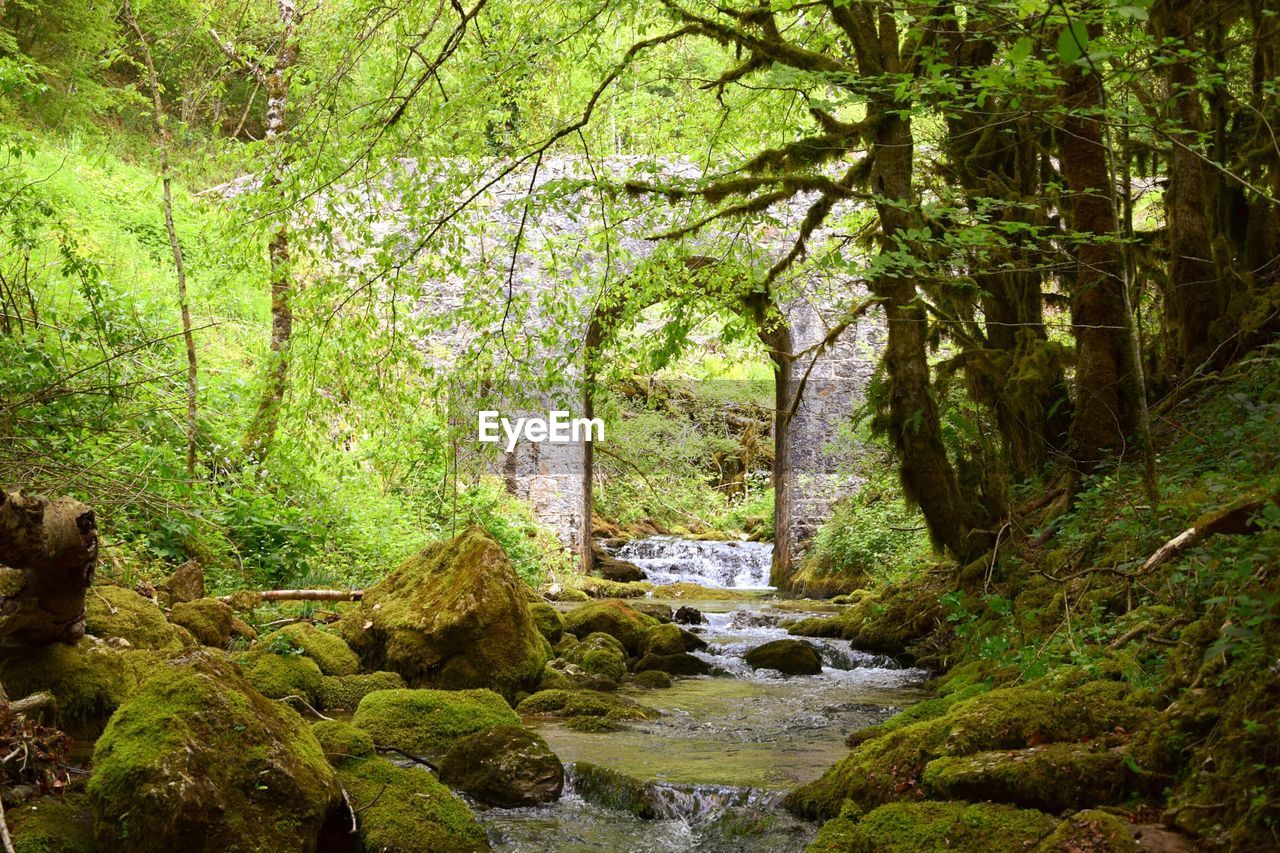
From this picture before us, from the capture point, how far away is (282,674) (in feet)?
21.4

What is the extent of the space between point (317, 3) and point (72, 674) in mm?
6362

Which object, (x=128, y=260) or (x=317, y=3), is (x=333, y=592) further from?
(x=128, y=260)

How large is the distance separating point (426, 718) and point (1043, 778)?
3716 millimetres

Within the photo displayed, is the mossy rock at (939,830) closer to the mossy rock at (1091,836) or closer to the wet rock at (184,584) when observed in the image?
the mossy rock at (1091,836)

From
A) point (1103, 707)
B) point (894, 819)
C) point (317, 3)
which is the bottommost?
point (894, 819)

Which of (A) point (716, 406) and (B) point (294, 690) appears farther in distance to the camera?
(A) point (716, 406)

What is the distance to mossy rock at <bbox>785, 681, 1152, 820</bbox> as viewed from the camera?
12.9ft

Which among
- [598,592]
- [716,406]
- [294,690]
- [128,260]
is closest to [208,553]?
[294,690]

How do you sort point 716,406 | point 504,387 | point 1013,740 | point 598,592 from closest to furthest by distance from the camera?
point 1013,740, point 504,387, point 598,592, point 716,406

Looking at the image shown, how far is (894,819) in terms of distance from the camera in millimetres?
3738

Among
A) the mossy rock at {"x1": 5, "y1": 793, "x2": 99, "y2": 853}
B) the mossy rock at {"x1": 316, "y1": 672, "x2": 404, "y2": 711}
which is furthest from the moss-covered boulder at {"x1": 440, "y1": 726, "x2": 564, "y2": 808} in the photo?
the mossy rock at {"x1": 5, "y1": 793, "x2": 99, "y2": 853}

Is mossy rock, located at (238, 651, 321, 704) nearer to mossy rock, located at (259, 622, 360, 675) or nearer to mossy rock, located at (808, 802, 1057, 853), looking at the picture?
mossy rock, located at (259, 622, 360, 675)

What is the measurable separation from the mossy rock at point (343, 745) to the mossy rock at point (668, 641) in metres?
4.90

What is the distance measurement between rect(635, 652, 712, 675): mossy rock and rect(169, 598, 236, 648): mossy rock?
12.2 ft
